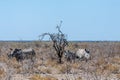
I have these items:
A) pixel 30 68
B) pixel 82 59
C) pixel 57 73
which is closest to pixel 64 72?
pixel 57 73

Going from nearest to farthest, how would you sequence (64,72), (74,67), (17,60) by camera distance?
(64,72)
(74,67)
(17,60)

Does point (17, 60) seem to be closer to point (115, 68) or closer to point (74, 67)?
point (74, 67)

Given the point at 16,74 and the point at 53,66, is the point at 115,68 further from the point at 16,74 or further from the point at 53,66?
the point at 16,74

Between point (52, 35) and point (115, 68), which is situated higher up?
point (52, 35)

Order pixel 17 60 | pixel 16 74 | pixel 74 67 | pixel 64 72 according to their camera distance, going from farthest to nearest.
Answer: pixel 17 60 → pixel 74 67 → pixel 64 72 → pixel 16 74

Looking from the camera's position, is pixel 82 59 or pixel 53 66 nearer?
pixel 53 66

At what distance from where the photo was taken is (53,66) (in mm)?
24141

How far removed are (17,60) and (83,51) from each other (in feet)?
16.5

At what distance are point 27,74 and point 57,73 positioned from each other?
194 centimetres

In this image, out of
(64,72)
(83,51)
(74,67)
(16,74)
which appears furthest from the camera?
(83,51)

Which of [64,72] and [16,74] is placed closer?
[16,74]

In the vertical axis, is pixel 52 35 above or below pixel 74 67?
above

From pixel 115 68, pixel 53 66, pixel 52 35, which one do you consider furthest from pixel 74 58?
pixel 115 68

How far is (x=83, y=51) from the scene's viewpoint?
2912cm
